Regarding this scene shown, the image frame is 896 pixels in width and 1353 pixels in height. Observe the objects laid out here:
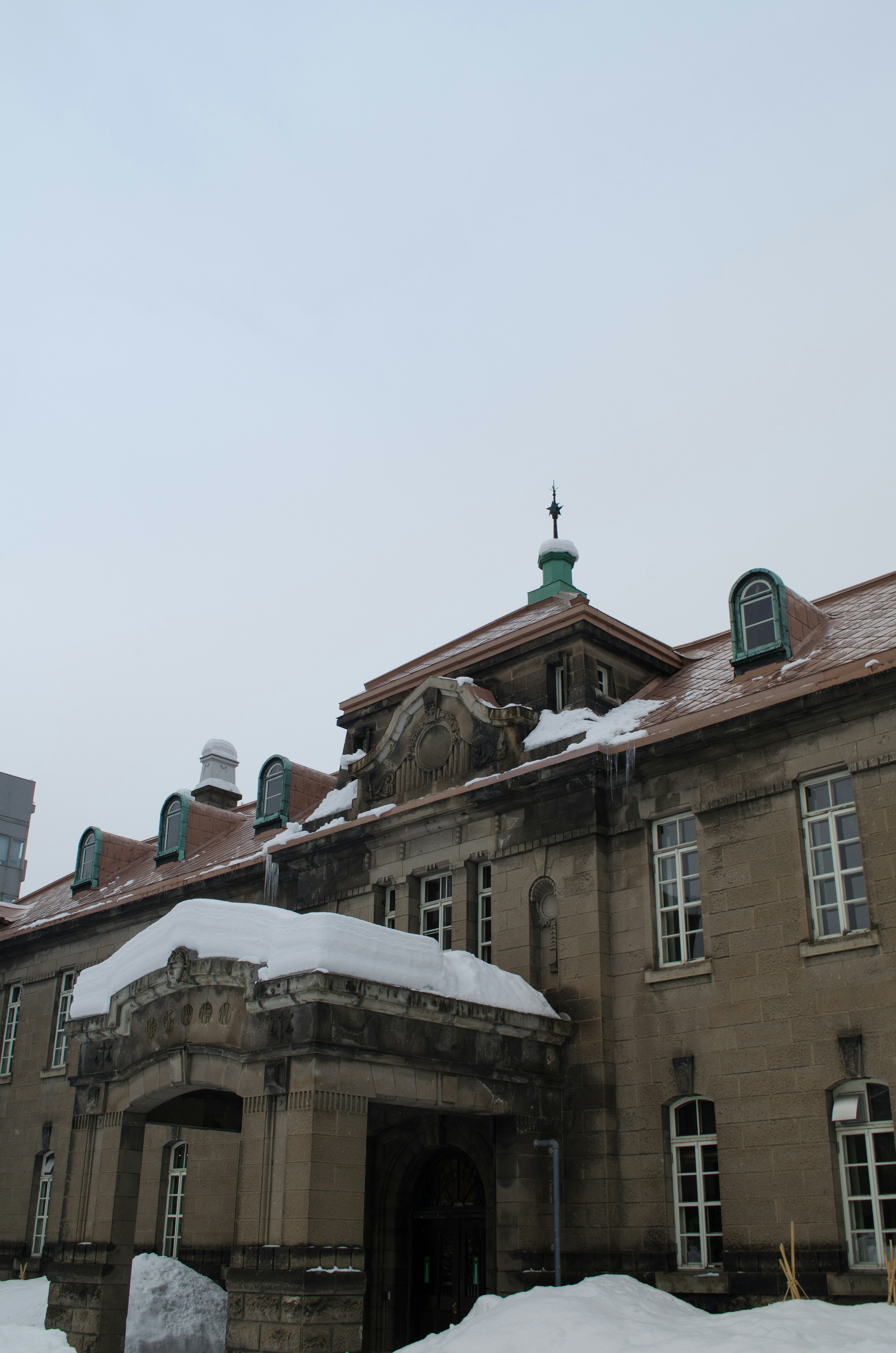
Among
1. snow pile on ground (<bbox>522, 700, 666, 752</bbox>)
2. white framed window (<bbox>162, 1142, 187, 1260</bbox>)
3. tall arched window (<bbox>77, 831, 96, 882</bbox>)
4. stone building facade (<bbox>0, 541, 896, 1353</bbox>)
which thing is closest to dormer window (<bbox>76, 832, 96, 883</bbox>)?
tall arched window (<bbox>77, 831, 96, 882</bbox>)

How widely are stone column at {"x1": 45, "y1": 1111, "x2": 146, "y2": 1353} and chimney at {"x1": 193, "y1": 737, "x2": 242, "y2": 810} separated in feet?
65.3

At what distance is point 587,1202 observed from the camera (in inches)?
693

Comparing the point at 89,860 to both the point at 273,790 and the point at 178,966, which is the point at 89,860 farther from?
the point at 178,966

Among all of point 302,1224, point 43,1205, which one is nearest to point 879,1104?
point 302,1224

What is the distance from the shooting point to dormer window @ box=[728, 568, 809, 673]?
2031 cm

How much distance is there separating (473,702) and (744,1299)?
10.6m

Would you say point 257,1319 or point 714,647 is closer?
point 257,1319

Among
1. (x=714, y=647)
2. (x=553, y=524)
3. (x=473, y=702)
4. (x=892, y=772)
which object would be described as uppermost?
(x=553, y=524)

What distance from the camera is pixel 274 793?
30.7m

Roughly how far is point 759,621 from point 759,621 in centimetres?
2

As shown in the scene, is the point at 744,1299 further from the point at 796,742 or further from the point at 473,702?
the point at 473,702

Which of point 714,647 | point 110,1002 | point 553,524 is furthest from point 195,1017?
point 553,524

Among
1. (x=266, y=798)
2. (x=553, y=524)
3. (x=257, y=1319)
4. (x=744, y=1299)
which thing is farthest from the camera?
(x=266, y=798)

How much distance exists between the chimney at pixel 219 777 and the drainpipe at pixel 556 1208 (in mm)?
22732
